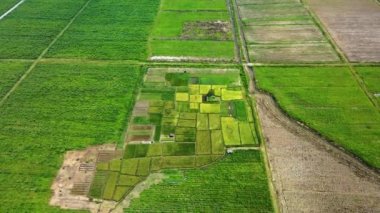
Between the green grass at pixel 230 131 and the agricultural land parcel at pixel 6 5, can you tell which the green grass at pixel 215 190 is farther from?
the agricultural land parcel at pixel 6 5

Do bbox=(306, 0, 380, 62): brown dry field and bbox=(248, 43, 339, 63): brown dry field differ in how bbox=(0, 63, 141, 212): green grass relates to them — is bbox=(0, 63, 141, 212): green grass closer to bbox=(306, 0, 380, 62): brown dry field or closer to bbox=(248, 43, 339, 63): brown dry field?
bbox=(248, 43, 339, 63): brown dry field

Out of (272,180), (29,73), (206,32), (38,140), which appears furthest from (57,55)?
(272,180)

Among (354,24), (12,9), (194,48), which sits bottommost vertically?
(194,48)

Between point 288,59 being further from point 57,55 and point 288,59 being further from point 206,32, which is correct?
point 57,55

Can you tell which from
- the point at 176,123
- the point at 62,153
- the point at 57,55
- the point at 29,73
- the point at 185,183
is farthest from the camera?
the point at 57,55

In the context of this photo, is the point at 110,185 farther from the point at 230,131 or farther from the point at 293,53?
the point at 293,53

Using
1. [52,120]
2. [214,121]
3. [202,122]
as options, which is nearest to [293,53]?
[214,121]

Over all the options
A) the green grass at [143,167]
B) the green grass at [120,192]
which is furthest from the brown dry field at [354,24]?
the green grass at [120,192]
